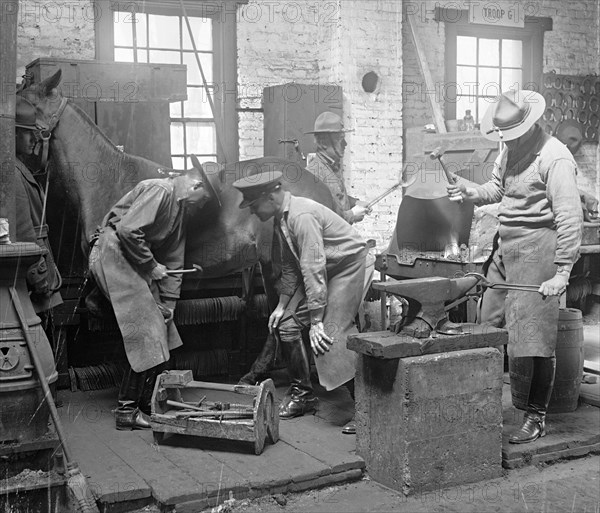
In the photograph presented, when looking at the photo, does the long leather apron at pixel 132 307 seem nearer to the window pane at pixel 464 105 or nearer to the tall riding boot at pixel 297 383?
the tall riding boot at pixel 297 383

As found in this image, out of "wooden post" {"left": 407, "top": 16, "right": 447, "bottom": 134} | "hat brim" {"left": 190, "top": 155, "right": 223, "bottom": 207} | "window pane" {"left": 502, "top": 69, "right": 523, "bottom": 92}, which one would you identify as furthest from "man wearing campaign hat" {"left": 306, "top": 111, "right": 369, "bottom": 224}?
"window pane" {"left": 502, "top": 69, "right": 523, "bottom": 92}

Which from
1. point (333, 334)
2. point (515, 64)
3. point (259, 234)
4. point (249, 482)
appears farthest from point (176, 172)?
point (515, 64)

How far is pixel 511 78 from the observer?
1098 centimetres

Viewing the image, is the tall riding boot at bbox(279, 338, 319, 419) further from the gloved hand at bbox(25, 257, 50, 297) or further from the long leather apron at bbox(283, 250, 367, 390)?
the gloved hand at bbox(25, 257, 50, 297)

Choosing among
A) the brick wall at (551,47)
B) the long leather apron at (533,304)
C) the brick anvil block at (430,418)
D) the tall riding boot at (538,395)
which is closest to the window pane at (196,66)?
the brick wall at (551,47)

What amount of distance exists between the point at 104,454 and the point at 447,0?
25.2 ft

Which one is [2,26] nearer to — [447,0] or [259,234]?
[259,234]

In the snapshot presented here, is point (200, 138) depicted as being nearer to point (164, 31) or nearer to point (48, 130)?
point (164, 31)

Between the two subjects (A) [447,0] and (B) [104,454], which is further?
(A) [447,0]

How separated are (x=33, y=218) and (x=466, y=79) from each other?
264 inches

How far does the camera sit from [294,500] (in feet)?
14.4

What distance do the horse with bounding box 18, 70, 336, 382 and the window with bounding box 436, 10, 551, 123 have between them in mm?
4983

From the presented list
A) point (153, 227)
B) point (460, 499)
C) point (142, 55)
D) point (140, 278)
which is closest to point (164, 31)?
point (142, 55)

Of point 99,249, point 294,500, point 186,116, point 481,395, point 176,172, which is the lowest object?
point 294,500
